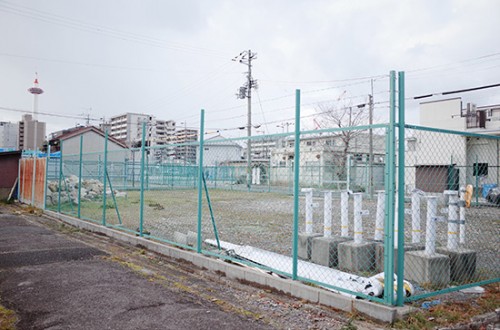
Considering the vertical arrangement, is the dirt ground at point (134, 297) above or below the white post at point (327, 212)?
below

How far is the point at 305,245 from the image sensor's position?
6.62m

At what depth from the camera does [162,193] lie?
21766 millimetres

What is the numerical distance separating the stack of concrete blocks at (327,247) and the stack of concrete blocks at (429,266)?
3.63 feet

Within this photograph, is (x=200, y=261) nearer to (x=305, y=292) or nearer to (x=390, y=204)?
(x=305, y=292)

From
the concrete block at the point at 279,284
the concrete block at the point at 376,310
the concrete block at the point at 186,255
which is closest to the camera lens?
the concrete block at the point at 376,310

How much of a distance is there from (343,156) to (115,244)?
648 inches

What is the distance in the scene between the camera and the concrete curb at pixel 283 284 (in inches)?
151

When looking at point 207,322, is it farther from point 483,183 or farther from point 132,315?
point 483,183

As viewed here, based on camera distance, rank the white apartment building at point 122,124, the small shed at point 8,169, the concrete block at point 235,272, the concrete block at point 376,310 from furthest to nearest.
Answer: the white apartment building at point 122,124 → the small shed at point 8,169 → the concrete block at point 235,272 → the concrete block at point 376,310

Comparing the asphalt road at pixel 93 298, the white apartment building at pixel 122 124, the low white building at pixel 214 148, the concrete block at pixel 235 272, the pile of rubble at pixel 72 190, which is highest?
the white apartment building at pixel 122 124

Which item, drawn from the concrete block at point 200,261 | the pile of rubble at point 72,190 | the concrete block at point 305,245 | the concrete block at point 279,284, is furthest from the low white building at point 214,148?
the pile of rubble at point 72,190

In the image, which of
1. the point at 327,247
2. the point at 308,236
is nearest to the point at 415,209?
the point at 327,247

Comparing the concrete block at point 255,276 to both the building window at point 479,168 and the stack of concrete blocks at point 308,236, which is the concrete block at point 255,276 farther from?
the building window at point 479,168

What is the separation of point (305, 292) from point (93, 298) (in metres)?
2.62
